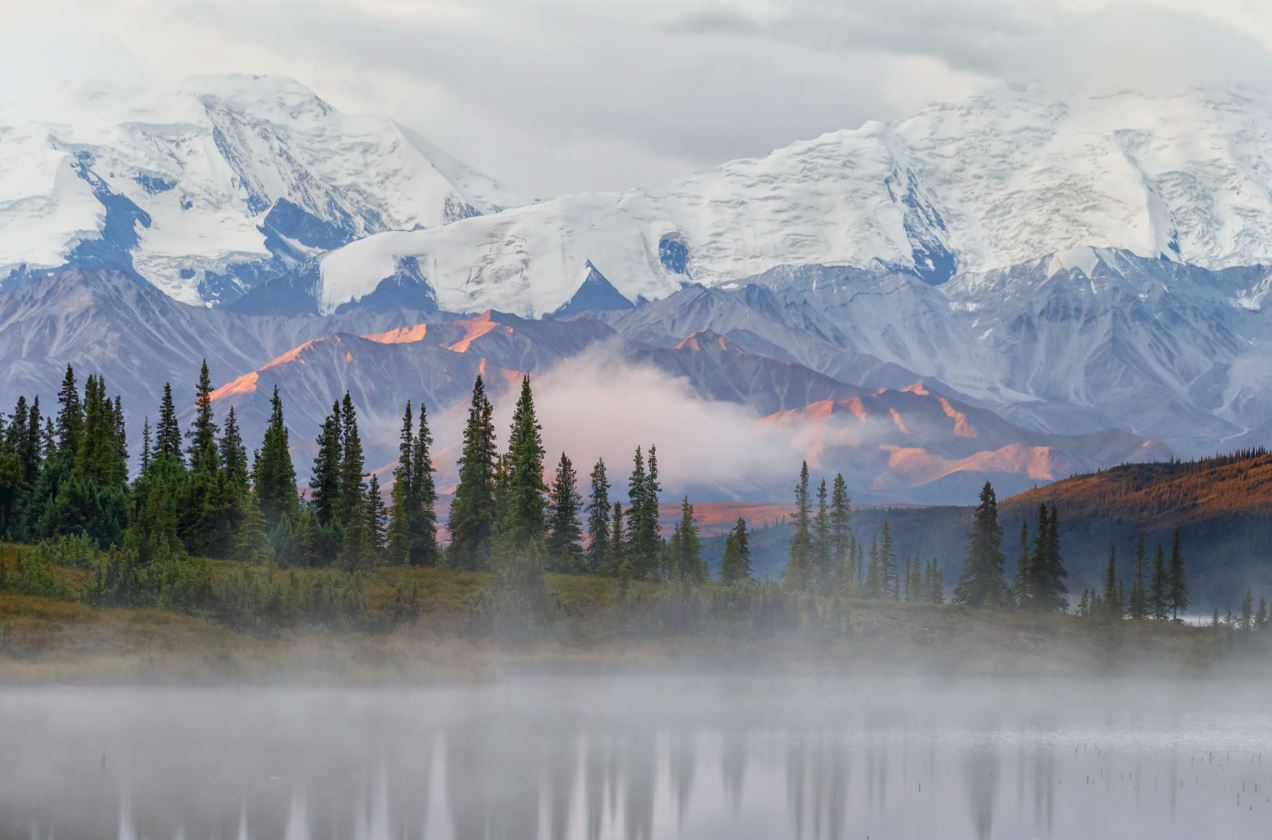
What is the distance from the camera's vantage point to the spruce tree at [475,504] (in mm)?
171250

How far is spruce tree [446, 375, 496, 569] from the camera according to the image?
171250 millimetres

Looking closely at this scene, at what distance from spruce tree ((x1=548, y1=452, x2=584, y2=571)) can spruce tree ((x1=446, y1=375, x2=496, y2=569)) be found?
560 cm

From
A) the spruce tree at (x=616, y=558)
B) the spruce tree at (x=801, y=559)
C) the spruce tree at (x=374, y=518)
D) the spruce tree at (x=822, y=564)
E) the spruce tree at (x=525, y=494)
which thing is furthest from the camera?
the spruce tree at (x=801, y=559)

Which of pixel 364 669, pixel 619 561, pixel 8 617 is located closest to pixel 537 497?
pixel 619 561

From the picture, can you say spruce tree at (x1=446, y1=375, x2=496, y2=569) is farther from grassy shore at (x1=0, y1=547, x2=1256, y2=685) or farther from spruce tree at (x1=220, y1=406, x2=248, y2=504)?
spruce tree at (x1=220, y1=406, x2=248, y2=504)

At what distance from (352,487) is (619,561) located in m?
23.3

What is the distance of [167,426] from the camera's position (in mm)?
187875

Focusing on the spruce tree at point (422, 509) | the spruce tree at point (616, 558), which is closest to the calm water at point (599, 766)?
the spruce tree at point (422, 509)

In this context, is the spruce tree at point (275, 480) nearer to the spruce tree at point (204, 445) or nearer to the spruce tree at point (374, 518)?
the spruce tree at point (204, 445)

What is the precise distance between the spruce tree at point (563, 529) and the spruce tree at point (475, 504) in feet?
18.4

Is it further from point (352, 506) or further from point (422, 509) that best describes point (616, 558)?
point (352, 506)

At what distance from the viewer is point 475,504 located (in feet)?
569

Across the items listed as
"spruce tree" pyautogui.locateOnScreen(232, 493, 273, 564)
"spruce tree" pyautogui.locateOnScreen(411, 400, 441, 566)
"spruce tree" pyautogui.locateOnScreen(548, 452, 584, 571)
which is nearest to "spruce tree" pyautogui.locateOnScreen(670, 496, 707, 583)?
"spruce tree" pyautogui.locateOnScreen(548, 452, 584, 571)

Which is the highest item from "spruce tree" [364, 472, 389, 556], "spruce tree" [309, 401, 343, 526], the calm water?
"spruce tree" [309, 401, 343, 526]
